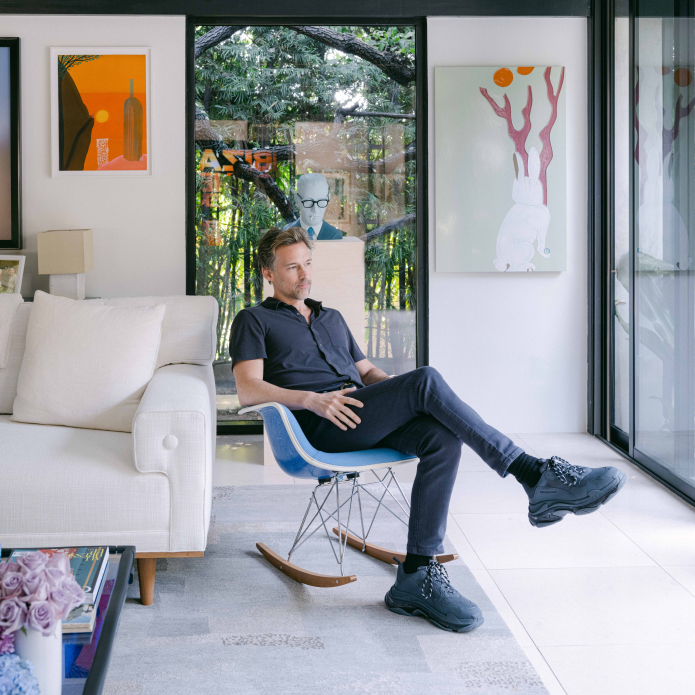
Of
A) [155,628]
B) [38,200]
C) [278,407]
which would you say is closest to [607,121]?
[278,407]

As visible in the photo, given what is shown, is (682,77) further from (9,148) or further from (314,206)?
(9,148)

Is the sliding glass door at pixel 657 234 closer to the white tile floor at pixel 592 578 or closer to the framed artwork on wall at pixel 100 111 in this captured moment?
the white tile floor at pixel 592 578

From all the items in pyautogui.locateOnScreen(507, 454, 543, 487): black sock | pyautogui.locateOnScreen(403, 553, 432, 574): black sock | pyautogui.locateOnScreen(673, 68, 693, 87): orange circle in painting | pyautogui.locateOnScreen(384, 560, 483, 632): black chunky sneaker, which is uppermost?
pyautogui.locateOnScreen(673, 68, 693, 87): orange circle in painting

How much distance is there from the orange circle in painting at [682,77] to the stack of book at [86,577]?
2.93 m

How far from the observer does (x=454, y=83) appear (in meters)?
4.18

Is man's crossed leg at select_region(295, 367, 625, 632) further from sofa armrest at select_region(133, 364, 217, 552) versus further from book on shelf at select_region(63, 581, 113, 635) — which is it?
book on shelf at select_region(63, 581, 113, 635)

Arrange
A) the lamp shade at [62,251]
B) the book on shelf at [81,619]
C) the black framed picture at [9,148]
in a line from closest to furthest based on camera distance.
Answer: the book on shelf at [81,619]
the lamp shade at [62,251]
the black framed picture at [9,148]

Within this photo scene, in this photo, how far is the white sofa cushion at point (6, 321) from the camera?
2.84 meters

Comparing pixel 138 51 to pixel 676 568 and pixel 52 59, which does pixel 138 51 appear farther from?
pixel 676 568

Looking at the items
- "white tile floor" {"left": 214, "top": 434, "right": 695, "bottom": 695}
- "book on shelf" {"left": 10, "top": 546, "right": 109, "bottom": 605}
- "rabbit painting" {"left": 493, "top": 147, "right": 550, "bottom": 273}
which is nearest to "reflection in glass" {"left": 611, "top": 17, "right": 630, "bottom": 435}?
"rabbit painting" {"left": 493, "top": 147, "right": 550, "bottom": 273}

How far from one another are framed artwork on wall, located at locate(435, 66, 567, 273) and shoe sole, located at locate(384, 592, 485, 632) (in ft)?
7.97

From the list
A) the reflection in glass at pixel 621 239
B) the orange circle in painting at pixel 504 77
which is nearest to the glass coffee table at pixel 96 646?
the reflection in glass at pixel 621 239

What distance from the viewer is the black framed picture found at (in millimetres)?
4023

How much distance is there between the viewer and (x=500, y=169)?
421 cm
